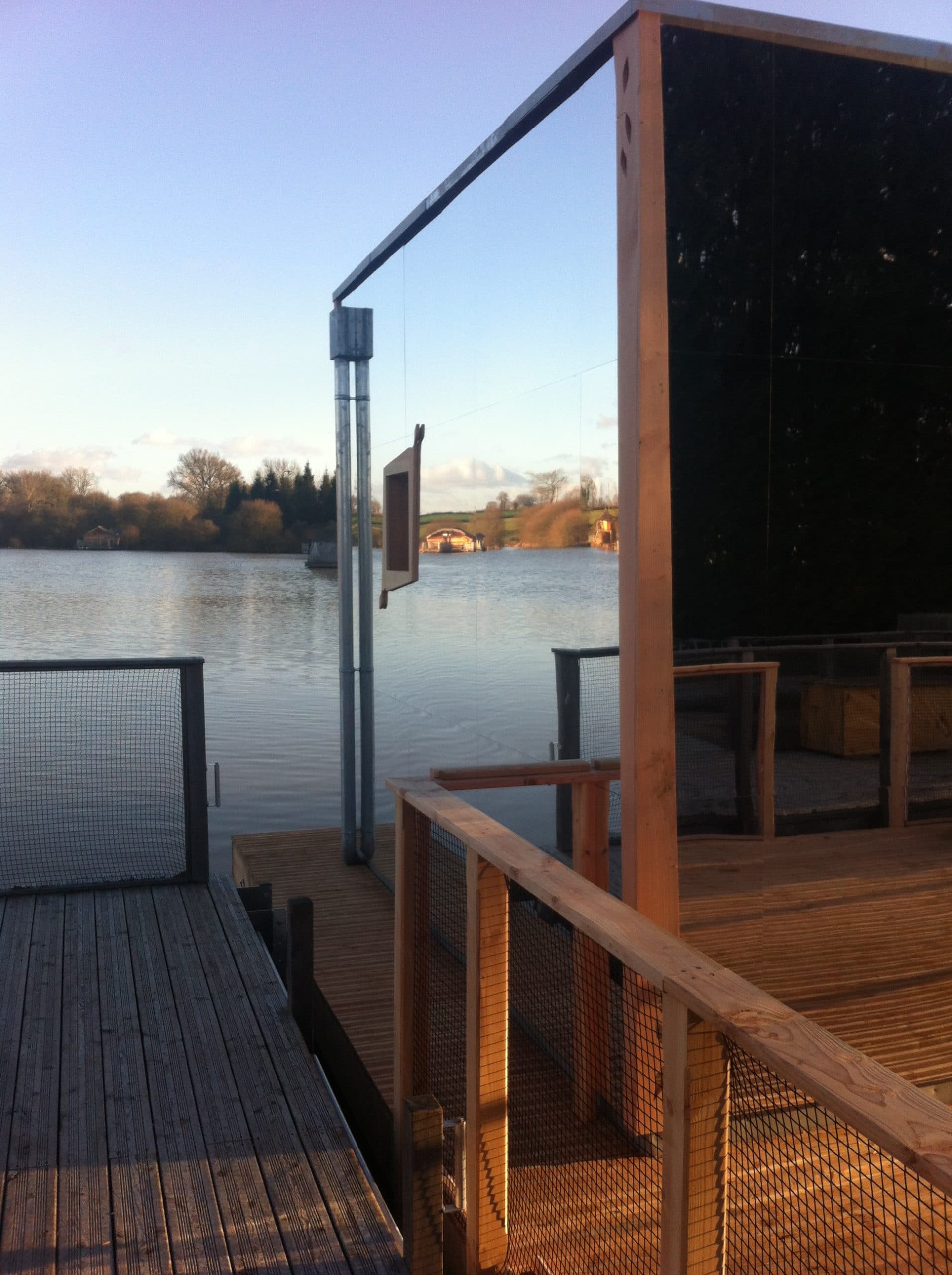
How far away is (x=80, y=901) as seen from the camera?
488 centimetres

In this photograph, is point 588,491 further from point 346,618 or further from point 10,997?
point 346,618

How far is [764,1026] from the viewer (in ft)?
4.25

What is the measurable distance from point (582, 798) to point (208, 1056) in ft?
4.54

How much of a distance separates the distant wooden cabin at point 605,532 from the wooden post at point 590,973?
705 mm

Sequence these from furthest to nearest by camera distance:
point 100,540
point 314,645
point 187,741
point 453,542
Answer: point 100,540
point 314,645
point 187,741
point 453,542

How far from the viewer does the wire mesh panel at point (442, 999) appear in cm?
291

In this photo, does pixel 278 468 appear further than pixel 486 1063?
Yes

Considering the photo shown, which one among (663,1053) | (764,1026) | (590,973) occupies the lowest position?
(590,973)

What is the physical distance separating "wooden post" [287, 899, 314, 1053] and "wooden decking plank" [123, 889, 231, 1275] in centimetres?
38

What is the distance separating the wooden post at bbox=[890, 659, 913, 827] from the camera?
306 cm

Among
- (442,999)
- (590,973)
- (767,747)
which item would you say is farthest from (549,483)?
(442,999)

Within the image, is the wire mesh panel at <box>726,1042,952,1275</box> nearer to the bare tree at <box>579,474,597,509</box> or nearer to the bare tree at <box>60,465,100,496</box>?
the bare tree at <box>579,474,597,509</box>

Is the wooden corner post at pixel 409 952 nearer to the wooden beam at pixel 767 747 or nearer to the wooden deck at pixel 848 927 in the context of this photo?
the wooden deck at pixel 848 927

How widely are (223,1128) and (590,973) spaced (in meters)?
1.05
